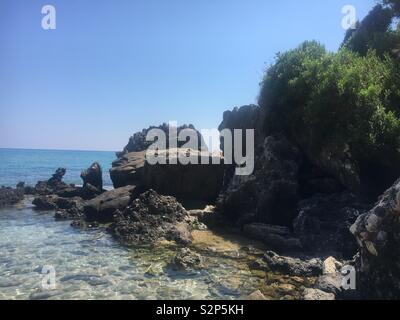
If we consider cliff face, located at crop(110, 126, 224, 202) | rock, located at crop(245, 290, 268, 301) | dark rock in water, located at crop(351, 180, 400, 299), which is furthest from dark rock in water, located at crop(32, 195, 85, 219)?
dark rock in water, located at crop(351, 180, 400, 299)

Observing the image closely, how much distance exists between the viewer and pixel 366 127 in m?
22.2

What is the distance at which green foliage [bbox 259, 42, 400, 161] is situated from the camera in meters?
22.2

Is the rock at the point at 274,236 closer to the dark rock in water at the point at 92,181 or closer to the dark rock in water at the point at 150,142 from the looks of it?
the dark rock in water at the point at 150,142

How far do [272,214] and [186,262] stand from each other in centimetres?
943

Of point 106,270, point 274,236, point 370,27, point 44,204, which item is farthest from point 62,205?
point 370,27

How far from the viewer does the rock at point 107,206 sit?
30062mm

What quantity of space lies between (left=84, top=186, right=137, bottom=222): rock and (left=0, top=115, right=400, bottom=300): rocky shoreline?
0.08 m

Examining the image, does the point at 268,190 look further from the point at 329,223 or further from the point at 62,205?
the point at 62,205

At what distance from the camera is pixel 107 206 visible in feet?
99.7

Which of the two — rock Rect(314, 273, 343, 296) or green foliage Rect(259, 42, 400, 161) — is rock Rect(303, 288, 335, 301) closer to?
rock Rect(314, 273, 343, 296)

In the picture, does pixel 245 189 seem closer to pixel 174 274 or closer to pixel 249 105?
pixel 249 105

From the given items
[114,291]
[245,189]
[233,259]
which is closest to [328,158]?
[245,189]

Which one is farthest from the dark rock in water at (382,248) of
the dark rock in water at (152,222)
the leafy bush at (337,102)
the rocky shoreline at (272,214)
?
the dark rock in water at (152,222)
